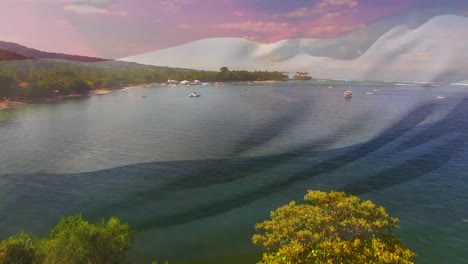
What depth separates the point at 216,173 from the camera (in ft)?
173

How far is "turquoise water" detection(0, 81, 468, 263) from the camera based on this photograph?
116 ft

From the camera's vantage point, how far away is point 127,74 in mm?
180750

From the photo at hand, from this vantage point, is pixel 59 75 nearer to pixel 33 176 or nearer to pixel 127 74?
pixel 127 74

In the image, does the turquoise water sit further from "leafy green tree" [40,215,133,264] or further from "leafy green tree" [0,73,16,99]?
"leafy green tree" [0,73,16,99]

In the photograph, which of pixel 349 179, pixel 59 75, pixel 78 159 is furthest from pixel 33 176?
pixel 59 75

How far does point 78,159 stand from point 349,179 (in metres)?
43.4

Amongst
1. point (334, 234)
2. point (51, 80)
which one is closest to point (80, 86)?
point (51, 80)

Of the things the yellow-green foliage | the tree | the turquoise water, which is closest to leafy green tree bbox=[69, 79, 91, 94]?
the turquoise water

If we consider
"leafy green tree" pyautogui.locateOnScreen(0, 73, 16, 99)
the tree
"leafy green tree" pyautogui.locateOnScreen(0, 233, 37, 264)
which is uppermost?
"leafy green tree" pyautogui.locateOnScreen(0, 73, 16, 99)

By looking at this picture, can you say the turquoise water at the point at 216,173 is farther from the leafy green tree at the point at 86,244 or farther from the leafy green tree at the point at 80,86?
the leafy green tree at the point at 80,86

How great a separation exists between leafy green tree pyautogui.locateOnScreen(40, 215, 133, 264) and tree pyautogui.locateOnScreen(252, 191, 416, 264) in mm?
10053

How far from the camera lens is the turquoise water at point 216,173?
3534 centimetres

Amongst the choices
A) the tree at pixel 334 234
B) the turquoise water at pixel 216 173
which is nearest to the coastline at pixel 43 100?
the turquoise water at pixel 216 173

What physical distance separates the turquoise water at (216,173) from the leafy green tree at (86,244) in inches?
278
